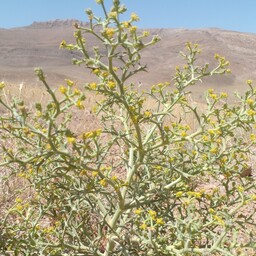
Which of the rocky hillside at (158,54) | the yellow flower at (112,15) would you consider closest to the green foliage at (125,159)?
the yellow flower at (112,15)

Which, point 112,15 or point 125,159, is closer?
point 112,15

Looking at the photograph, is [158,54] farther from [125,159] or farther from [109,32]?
[109,32]

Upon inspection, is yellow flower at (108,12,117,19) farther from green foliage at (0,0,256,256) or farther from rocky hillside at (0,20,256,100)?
rocky hillside at (0,20,256,100)

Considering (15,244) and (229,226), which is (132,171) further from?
(15,244)

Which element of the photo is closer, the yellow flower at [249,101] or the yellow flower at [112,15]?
the yellow flower at [112,15]

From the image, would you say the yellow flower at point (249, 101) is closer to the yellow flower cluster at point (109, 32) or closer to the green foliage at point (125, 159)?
the green foliage at point (125, 159)

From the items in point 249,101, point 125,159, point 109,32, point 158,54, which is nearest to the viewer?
point 109,32

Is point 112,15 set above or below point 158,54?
above

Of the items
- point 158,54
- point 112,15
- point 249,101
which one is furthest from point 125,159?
point 158,54

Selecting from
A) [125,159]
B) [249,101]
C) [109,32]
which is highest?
[109,32]

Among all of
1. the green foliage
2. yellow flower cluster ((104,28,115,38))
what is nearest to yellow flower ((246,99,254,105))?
the green foliage

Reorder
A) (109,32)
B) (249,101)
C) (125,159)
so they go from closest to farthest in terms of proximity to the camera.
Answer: (109,32) < (249,101) < (125,159)

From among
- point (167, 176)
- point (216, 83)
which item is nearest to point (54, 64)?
point (216, 83)

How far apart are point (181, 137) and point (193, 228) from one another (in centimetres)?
38
